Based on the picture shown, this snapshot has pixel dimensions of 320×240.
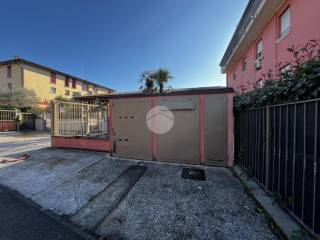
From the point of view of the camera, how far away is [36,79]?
21.7 metres

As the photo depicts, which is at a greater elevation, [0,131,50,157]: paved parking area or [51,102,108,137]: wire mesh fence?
[51,102,108,137]: wire mesh fence

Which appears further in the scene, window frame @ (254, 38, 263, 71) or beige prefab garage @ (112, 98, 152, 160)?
window frame @ (254, 38, 263, 71)

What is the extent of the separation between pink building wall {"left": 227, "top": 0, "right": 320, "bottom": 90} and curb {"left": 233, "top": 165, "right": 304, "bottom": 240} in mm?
3353

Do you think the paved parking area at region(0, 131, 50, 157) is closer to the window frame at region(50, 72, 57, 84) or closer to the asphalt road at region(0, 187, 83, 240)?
the asphalt road at region(0, 187, 83, 240)

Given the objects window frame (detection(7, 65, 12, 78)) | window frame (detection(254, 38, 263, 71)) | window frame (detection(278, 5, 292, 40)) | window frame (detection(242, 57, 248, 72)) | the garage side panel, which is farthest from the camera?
window frame (detection(7, 65, 12, 78))

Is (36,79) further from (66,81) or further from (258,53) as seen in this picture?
(258,53)

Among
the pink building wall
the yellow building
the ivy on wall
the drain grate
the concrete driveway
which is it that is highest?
the yellow building

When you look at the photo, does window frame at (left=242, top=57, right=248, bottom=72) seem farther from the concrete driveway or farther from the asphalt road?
the asphalt road

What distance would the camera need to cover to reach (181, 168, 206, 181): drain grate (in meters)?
4.26

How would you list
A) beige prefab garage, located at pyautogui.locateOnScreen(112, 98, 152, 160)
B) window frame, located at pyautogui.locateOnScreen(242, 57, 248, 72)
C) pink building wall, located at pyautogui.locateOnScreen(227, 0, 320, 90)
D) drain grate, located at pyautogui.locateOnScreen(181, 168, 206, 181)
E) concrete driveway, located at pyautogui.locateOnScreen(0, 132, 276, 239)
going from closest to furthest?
concrete driveway, located at pyautogui.locateOnScreen(0, 132, 276, 239), drain grate, located at pyautogui.locateOnScreen(181, 168, 206, 181), pink building wall, located at pyautogui.locateOnScreen(227, 0, 320, 90), beige prefab garage, located at pyautogui.locateOnScreen(112, 98, 152, 160), window frame, located at pyautogui.locateOnScreen(242, 57, 248, 72)

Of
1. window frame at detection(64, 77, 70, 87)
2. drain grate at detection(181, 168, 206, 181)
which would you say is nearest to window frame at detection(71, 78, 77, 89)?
window frame at detection(64, 77, 70, 87)

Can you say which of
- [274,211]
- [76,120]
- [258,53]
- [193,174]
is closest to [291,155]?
[274,211]

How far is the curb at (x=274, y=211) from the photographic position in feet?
6.90

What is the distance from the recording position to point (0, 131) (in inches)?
581
